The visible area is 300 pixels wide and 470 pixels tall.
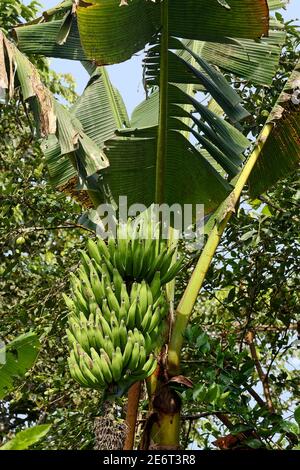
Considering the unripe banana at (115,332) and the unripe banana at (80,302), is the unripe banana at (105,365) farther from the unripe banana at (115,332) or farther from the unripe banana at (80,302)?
the unripe banana at (80,302)

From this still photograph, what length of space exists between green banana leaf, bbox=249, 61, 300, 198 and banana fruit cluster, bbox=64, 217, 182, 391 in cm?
88

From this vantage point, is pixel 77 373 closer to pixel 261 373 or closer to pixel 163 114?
pixel 163 114

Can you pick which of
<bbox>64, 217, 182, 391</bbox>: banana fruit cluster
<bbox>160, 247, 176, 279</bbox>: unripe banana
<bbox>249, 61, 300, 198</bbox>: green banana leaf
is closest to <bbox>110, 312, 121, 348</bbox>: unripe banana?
<bbox>64, 217, 182, 391</bbox>: banana fruit cluster

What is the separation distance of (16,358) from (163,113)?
1.13 meters

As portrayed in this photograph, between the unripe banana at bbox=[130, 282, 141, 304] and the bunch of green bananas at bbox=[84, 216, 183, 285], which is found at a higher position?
the bunch of green bananas at bbox=[84, 216, 183, 285]

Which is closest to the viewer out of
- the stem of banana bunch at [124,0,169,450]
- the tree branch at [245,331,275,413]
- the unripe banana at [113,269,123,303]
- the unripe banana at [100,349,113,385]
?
the unripe banana at [100,349,113,385]

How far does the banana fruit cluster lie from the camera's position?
265cm

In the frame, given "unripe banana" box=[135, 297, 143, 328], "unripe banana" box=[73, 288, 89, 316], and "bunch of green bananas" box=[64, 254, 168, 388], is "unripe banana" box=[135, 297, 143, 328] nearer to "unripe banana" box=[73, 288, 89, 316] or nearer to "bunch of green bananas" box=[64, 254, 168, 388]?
"bunch of green bananas" box=[64, 254, 168, 388]

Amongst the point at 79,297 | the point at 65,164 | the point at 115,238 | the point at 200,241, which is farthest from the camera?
the point at 200,241

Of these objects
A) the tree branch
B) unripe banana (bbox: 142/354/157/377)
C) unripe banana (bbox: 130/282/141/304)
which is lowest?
the tree branch

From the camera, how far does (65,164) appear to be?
3799 mm

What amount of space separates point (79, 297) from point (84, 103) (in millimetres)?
1381
